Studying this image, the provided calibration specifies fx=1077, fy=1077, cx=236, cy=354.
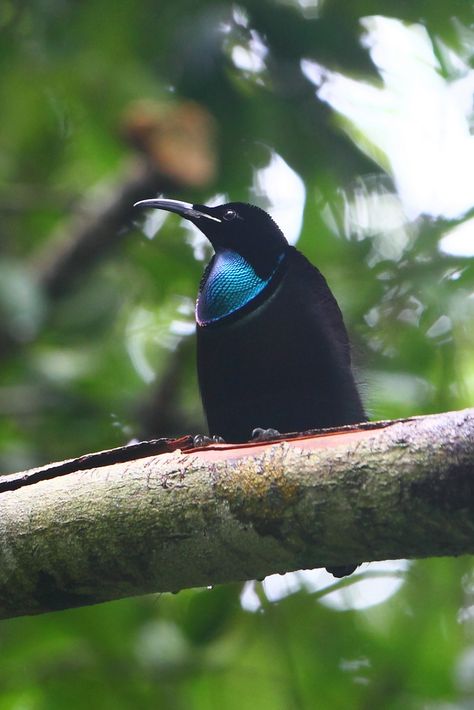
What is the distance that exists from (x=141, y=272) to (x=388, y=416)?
1.76m

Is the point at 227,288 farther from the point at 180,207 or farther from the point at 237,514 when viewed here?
the point at 237,514

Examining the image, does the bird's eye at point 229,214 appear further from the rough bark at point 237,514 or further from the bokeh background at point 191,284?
the rough bark at point 237,514

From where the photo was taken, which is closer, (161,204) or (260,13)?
(260,13)

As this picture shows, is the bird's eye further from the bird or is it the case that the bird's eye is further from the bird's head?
the bird

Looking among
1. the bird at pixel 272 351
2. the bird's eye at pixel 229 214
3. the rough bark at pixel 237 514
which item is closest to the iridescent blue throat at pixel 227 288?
the bird at pixel 272 351

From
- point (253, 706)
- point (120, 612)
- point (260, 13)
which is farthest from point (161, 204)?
point (253, 706)

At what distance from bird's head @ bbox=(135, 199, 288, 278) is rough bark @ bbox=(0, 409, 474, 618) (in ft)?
5.51

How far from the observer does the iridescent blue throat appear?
3705 mm

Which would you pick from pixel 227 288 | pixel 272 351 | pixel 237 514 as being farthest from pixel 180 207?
pixel 237 514

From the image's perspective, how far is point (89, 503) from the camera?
7.43ft

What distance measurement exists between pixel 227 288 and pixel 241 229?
1.24 ft

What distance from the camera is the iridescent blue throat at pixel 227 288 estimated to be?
3705 mm

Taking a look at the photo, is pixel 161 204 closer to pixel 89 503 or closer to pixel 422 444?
pixel 89 503

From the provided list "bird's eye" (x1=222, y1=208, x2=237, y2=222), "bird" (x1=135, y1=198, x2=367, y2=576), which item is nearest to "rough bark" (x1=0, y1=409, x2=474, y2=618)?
"bird" (x1=135, y1=198, x2=367, y2=576)
